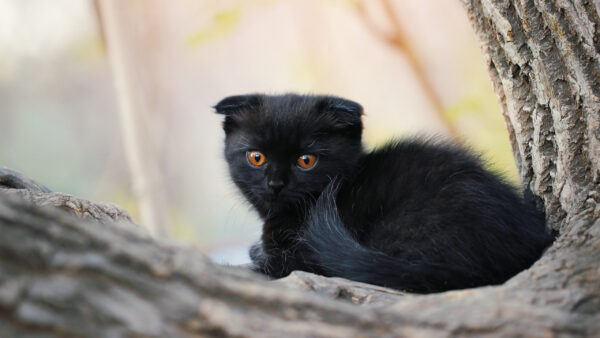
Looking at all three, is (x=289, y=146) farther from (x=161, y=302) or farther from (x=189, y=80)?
(x=189, y=80)

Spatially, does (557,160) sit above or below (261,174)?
below

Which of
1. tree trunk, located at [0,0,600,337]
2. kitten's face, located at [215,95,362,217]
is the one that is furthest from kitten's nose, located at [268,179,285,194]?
tree trunk, located at [0,0,600,337]

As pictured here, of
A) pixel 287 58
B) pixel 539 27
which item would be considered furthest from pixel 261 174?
pixel 287 58

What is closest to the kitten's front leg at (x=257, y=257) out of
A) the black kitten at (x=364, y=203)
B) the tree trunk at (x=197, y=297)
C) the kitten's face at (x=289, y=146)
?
the black kitten at (x=364, y=203)

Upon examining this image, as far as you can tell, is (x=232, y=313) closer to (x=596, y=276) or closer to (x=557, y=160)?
(x=596, y=276)

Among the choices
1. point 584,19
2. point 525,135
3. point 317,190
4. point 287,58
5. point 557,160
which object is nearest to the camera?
point 584,19

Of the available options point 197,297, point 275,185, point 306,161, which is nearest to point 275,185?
point 275,185

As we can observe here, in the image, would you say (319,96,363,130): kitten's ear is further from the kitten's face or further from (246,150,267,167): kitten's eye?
(246,150,267,167): kitten's eye

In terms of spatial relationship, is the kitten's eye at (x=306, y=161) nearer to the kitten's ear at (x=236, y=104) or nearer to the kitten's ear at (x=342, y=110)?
the kitten's ear at (x=342, y=110)
